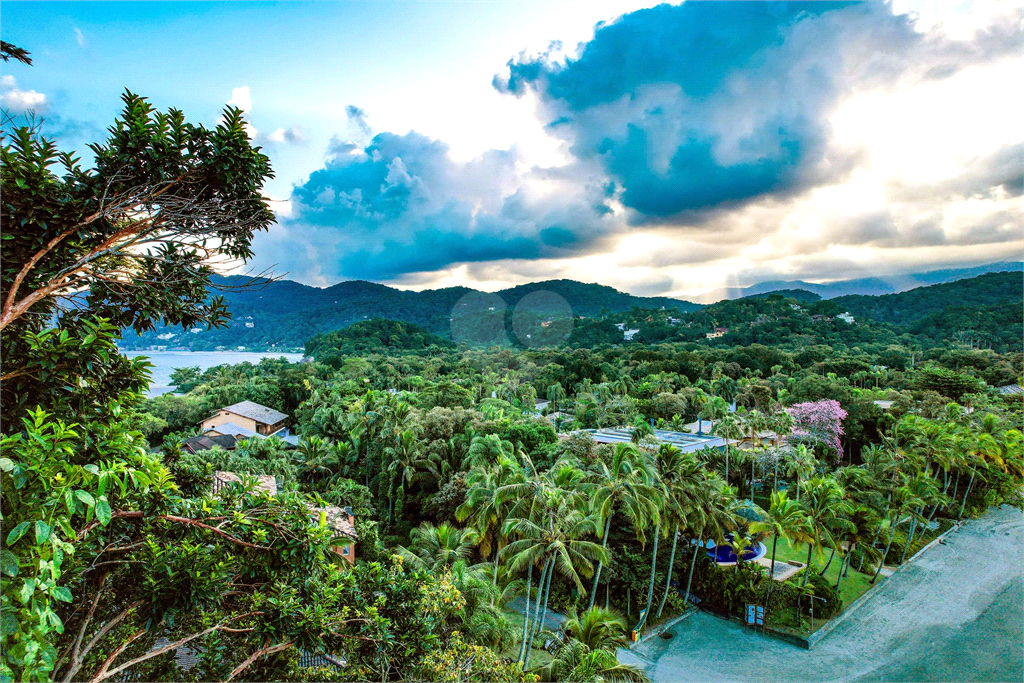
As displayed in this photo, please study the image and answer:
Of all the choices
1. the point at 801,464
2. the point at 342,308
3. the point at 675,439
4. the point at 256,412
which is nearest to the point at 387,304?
the point at 342,308

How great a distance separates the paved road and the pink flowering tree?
9.42m

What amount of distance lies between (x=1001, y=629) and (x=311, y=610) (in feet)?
64.5

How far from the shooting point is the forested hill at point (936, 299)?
233 ft

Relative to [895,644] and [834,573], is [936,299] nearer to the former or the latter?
[834,573]

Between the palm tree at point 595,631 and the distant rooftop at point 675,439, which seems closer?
the palm tree at point 595,631

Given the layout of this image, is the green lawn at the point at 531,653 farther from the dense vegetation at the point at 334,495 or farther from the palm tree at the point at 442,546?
the palm tree at the point at 442,546

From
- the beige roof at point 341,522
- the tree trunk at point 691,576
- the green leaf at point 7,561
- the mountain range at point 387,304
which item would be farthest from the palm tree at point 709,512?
the mountain range at point 387,304

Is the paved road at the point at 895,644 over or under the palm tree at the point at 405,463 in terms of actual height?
under

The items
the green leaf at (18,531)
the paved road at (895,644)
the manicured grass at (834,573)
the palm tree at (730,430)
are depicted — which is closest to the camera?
the green leaf at (18,531)

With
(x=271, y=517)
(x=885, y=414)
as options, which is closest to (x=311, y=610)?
(x=271, y=517)

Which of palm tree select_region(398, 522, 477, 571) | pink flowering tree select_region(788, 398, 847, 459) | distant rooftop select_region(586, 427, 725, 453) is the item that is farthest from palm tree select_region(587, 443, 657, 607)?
pink flowering tree select_region(788, 398, 847, 459)

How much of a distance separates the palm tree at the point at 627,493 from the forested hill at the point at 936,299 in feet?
262

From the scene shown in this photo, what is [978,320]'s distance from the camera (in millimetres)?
65438

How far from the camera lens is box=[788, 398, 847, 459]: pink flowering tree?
27.2 m
